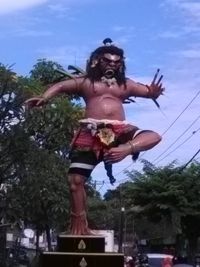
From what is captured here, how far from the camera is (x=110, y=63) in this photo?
8359mm

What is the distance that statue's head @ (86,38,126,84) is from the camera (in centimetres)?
836

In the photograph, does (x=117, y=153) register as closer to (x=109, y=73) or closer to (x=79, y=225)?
(x=79, y=225)

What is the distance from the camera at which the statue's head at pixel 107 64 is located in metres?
8.36

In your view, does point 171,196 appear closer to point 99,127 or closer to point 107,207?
point 99,127

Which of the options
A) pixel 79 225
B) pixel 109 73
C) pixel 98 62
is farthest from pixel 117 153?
pixel 98 62

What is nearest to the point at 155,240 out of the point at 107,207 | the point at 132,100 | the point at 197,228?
the point at 107,207

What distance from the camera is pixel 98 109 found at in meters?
8.26

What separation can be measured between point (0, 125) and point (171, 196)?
914 centimetres

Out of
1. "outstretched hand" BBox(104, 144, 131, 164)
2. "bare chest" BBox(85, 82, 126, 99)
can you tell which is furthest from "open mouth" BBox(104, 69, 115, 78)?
"outstretched hand" BBox(104, 144, 131, 164)

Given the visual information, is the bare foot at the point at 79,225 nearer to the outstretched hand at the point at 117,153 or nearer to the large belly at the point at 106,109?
the outstretched hand at the point at 117,153

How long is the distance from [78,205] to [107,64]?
1459 mm

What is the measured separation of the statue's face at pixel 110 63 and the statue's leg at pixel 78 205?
3.62 ft

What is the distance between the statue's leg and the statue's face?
1104mm

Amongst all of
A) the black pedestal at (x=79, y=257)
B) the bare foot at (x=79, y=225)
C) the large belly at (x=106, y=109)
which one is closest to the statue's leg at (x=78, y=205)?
the bare foot at (x=79, y=225)
